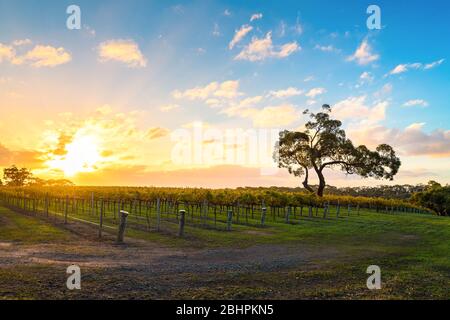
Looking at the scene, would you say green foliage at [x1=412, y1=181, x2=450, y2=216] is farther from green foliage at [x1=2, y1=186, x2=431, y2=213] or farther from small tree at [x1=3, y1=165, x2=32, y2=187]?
small tree at [x1=3, y1=165, x2=32, y2=187]

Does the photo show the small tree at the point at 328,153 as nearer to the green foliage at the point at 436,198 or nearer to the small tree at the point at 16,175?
the green foliage at the point at 436,198

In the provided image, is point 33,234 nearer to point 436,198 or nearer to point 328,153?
point 328,153

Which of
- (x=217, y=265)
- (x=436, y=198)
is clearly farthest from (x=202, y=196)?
(x=436, y=198)

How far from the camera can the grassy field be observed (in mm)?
10922

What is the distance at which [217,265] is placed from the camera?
15.3 m

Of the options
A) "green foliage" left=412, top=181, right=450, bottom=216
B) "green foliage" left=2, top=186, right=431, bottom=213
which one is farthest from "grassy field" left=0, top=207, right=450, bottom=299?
"green foliage" left=412, top=181, right=450, bottom=216

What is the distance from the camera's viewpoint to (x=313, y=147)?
6344 centimetres

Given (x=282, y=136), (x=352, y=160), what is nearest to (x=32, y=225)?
(x=282, y=136)

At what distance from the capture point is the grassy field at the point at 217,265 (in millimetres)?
10922

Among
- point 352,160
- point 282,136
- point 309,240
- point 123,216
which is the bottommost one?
point 309,240
